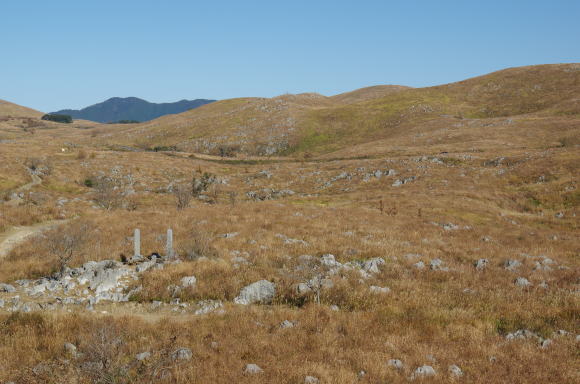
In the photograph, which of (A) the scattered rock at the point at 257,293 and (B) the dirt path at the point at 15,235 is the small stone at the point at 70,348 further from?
(B) the dirt path at the point at 15,235

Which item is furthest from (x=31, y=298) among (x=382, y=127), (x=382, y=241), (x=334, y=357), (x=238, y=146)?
(x=382, y=127)

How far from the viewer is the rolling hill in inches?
3541

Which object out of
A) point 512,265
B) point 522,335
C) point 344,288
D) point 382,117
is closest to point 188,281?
point 344,288

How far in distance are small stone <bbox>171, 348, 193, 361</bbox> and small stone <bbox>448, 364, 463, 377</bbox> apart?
4.99 m

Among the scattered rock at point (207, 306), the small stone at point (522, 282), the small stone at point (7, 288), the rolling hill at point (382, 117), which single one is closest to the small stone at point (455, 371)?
the scattered rock at point (207, 306)

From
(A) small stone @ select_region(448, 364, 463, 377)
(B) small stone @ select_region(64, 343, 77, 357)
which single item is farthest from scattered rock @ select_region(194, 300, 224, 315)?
(A) small stone @ select_region(448, 364, 463, 377)

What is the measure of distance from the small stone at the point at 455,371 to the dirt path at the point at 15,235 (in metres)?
17.8

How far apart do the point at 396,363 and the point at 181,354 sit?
4.22 m

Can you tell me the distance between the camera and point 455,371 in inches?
273

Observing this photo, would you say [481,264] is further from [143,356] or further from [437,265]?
[143,356]

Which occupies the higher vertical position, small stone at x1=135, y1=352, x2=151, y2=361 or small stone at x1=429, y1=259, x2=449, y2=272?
small stone at x1=135, y1=352, x2=151, y2=361

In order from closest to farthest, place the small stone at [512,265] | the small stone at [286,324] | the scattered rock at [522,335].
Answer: the scattered rock at [522,335]
the small stone at [286,324]
the small stone at [512,265]

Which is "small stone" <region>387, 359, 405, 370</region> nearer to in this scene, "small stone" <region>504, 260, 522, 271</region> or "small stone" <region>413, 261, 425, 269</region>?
"small stone" <region>413, 261, 425, 269</region>

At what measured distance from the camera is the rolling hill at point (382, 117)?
295 feet
